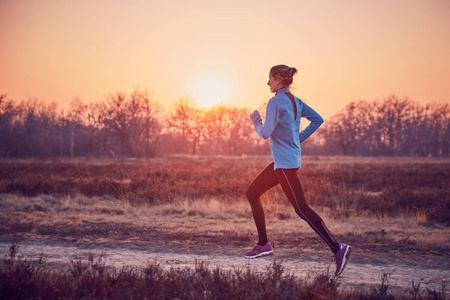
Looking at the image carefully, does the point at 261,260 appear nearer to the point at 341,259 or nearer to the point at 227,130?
the point at 341,259

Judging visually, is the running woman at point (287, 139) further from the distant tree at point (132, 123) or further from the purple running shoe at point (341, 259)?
the distant tree at point (132, 123)

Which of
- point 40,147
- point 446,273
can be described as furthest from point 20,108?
point 446,273

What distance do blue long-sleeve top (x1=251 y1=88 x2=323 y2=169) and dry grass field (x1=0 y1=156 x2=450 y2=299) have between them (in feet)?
3.81

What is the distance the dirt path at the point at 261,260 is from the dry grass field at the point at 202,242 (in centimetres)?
2

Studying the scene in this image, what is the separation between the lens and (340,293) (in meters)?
3.10

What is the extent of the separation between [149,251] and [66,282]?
204 cm

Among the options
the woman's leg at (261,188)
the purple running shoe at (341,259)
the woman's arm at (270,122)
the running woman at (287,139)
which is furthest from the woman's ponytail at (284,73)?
the purple running shoe at (341,259)

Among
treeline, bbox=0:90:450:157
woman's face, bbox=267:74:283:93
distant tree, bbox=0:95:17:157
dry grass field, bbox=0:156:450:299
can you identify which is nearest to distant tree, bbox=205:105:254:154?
treeline, bbox=0:90:450:157

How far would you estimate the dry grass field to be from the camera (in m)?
3.03

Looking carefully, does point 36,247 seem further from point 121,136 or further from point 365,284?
point 121,136

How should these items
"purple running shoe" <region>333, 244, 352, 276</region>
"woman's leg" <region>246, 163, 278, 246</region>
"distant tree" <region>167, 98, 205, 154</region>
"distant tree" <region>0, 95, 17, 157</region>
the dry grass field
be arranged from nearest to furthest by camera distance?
the dry grass field → "purple running shoe" <region>333, 244, 352, 276</region> → "woman's leg" <region>246, 163, 278, 246</region> → "distant tree" <region>0, 95, 17, 157</region> → "distant tree" <region>167, 98, 205, 154</region>

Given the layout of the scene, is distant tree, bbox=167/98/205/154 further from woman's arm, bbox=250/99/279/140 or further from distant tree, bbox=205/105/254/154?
woman's arm, bbox=250/99/279/140

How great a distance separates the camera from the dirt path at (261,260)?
12.7 feet

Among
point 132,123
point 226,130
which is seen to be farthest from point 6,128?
point 226,130
